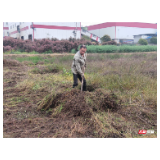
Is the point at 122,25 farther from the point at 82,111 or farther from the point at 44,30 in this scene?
the point at 82,111

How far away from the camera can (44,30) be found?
792 inches

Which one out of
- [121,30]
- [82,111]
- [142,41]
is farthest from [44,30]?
[82,111]

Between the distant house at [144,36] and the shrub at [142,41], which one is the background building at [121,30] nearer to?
the distant house at [144,36]

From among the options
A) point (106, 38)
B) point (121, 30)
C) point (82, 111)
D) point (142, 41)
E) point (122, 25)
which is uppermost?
point (122, 25)

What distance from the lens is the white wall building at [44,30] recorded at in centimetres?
1958

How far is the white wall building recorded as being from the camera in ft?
64.2

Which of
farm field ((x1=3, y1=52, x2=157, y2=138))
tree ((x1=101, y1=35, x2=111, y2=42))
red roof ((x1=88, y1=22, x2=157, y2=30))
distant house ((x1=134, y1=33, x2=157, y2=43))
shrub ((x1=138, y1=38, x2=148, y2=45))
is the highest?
red roof ((x1=88, y1=22, x2=157, y2=30))

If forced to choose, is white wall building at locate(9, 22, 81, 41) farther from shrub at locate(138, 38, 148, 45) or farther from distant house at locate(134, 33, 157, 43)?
shrub at locate(138, 38, 148, 45)

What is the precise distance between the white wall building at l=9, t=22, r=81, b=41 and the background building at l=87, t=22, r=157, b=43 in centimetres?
350

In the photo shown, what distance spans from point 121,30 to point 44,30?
9.42 meters

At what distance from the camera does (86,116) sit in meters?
3.52

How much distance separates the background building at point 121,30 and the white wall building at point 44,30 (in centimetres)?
350

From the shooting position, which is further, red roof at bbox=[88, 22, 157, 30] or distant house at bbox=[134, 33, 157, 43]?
distant house at bbox=[134, 33, 157, 43]

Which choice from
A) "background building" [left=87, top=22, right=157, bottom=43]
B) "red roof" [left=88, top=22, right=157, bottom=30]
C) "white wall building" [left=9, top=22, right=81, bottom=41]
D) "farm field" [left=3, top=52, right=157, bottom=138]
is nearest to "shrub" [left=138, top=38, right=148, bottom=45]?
"background building" [left=87, top=22, right=157, bottom=43]
